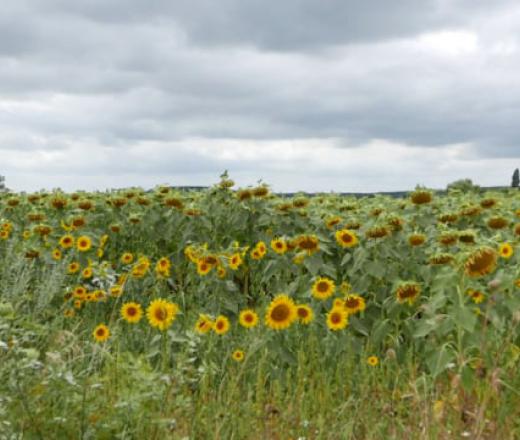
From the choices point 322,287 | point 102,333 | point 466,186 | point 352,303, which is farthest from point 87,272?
point 466,186

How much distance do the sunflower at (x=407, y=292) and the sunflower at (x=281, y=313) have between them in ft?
2.95

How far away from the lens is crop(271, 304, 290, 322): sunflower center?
4488mm

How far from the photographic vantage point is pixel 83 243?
7242mm

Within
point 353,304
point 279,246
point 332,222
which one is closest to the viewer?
point 353,304

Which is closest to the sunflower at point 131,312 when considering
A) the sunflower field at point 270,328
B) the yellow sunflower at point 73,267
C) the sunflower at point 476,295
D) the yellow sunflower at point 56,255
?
the sunflower field at point 270,328

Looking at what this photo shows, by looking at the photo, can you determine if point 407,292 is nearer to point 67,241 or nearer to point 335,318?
point 335,318

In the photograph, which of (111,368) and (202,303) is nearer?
(111,368)

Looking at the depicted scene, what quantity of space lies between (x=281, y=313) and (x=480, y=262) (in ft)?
3.62

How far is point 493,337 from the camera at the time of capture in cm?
449

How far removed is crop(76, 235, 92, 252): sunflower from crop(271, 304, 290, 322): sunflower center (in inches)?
123

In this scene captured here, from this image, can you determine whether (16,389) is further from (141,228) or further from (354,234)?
(141,228)

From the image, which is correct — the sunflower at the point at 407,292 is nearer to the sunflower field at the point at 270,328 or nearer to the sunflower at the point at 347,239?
the sunflower field at the point at 270,328

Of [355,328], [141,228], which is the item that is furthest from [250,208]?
[355,328]

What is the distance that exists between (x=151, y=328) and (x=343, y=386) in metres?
1.87
